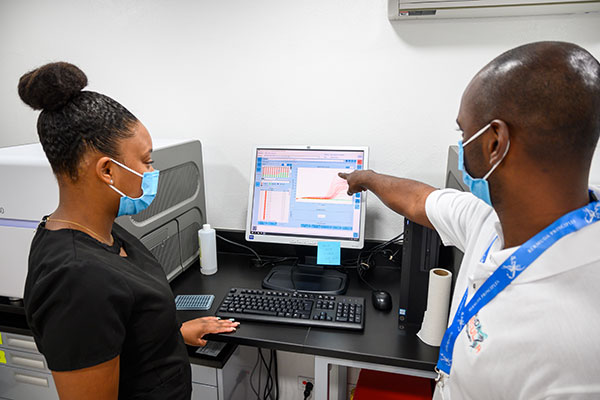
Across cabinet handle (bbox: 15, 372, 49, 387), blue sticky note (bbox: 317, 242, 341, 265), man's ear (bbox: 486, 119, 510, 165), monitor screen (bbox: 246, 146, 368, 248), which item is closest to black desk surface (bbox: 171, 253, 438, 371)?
blue sticky note (bbox: 317, 242, 341, 265)

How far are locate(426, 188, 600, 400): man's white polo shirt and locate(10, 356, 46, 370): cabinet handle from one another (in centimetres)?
142

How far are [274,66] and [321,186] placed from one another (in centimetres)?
55

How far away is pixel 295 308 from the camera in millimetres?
1385

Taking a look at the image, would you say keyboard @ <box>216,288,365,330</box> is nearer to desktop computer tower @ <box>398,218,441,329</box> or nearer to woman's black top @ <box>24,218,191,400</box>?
desktop computer tower @ <box>398,218,441,329</box>

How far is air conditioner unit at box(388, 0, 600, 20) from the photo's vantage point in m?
1.33

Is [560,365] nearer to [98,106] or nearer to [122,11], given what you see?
[98,106]

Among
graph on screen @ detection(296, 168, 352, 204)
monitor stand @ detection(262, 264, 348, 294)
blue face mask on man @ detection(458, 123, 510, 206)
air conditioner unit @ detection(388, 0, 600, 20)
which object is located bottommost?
monitor stand @ detection(262, 264, 348, 294)

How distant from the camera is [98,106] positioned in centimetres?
91

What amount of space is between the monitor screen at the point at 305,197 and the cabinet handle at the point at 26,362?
2.84 ft

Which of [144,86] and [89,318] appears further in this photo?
[144,86]

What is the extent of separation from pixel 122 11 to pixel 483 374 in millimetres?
1907

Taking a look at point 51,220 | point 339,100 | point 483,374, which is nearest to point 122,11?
point 339,100

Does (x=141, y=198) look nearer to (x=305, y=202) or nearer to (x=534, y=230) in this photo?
(x=305, y=202)

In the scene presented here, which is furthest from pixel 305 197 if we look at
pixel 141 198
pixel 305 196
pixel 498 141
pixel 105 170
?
pixel 498 141
